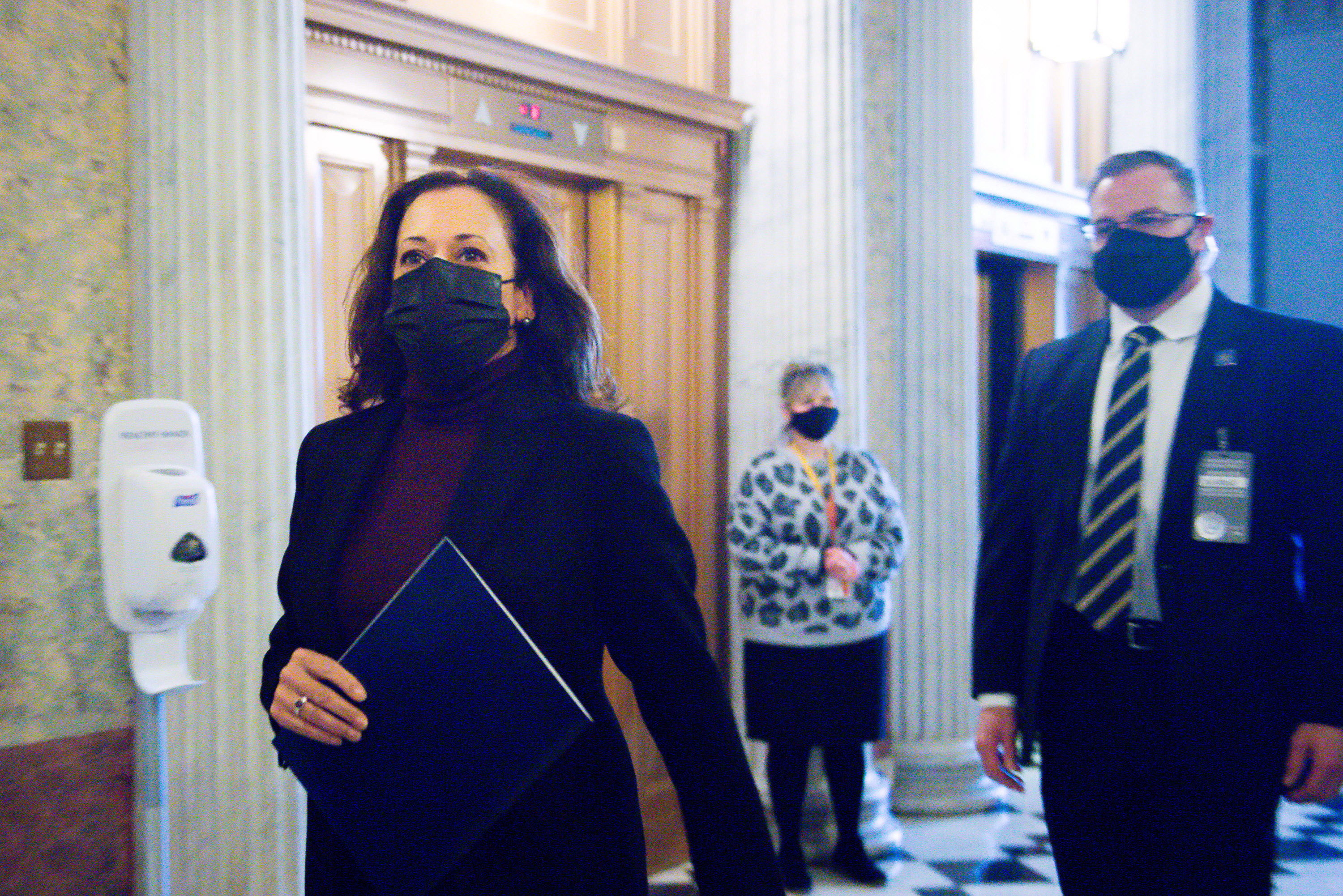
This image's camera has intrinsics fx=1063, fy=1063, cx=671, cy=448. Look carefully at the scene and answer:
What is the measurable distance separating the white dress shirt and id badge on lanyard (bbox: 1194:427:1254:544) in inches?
2.5

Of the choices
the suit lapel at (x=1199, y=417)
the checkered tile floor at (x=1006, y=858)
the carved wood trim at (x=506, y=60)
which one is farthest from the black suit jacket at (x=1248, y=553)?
the carved wood trim at (x=506, y=60)

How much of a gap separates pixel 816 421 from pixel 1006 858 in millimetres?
1771

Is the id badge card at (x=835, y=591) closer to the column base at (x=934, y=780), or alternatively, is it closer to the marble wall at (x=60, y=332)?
the column base at (x=934, y=780)

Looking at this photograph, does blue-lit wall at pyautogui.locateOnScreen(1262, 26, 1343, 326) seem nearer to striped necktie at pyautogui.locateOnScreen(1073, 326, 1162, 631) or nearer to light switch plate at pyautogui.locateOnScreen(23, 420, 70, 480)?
striped necktie at pyautogui.locateOnScreen(1073, 326, 1162, 631)

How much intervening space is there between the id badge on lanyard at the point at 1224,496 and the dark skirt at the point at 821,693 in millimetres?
1872

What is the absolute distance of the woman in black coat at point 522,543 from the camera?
117 centimetres

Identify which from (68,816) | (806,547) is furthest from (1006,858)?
(68,816)

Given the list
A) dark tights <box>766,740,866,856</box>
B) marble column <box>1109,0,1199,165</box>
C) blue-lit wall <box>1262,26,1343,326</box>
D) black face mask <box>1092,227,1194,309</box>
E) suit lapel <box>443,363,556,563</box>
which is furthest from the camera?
blue-lit wall <box>1262,26,1343,326</box>

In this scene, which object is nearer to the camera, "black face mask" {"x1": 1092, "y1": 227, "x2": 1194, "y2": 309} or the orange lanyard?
"black face mask" {"x1": 1092, "y1": 227, "x2": 1194, "y2": 309}

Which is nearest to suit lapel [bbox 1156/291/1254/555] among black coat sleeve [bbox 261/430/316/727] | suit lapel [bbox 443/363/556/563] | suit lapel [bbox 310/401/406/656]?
suit lapel [bbox 443/363/556/563]

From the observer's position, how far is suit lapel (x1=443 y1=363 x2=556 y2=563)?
121cm

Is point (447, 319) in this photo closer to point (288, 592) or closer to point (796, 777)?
point (288, 592)

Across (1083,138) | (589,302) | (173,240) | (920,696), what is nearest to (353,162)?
(173,240)

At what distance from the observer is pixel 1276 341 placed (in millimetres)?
1745
